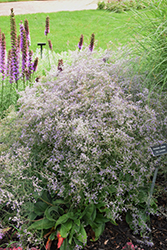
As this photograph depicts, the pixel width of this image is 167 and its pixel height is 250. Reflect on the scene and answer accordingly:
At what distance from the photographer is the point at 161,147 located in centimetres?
200

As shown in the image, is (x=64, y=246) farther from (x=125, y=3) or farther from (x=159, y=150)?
(x=125, y=3)

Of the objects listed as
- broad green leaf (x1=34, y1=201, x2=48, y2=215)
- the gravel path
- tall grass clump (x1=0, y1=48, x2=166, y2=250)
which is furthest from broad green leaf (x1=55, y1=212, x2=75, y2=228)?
the gravel path

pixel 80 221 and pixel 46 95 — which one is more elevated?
pixel 46 95

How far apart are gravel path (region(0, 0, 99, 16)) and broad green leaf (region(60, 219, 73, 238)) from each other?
12.4 m

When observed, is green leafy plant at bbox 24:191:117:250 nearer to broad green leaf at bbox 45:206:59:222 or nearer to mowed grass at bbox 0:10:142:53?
broad green leaf at bbox 45:206:59:222

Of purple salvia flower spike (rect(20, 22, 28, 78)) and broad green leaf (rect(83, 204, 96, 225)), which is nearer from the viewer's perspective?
broad green leaf (rect(83, 204, 96, 225))

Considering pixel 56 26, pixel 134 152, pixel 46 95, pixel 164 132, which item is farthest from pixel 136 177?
pixel 56 26

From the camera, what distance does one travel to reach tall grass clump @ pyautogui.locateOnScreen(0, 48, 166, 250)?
198cm

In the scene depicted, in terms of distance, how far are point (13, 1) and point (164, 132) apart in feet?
48.3

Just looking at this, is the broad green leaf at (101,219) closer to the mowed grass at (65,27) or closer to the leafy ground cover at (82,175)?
the leafy ground cover at (82,175)

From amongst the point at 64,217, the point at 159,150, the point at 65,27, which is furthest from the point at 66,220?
the point at 65,27

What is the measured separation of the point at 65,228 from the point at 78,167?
1.76 feet

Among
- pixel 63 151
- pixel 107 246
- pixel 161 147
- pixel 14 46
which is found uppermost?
pixel 14 46

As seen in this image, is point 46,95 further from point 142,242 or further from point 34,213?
point 142,242
